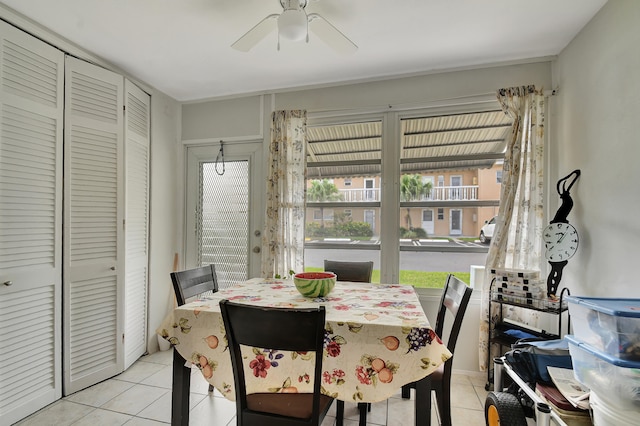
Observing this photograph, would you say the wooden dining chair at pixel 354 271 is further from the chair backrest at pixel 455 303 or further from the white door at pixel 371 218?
the chair backrest at pixel 455 303

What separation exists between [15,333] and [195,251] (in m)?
1.53

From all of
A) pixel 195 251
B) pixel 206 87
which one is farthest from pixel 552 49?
pixel 195 251

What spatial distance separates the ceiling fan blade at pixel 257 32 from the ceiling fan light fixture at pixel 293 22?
0.12 metres

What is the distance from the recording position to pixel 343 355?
1254 mm

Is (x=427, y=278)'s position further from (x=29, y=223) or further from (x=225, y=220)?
(x=29, y=223)

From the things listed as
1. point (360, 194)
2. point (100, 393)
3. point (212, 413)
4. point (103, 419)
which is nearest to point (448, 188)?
point (360, 194)

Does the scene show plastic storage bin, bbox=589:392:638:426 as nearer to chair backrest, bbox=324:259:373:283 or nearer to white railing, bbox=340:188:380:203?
chair backrest, bbox=324:259:373:283

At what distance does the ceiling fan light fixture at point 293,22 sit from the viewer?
1.55 m

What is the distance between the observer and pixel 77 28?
206cm

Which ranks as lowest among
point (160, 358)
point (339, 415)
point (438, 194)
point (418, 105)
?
point (160, 358)

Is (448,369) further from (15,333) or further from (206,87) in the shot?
(206,87)

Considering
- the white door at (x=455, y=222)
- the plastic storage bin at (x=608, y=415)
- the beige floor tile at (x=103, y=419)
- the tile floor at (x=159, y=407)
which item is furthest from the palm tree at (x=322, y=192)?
the plastic storage bin at (x=608, y=415)

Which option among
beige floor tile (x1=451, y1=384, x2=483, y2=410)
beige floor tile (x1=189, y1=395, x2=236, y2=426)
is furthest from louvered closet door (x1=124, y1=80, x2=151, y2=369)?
beige floor tile (x1=451, y1=384, x2=483, y2=410)

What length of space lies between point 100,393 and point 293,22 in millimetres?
2810
